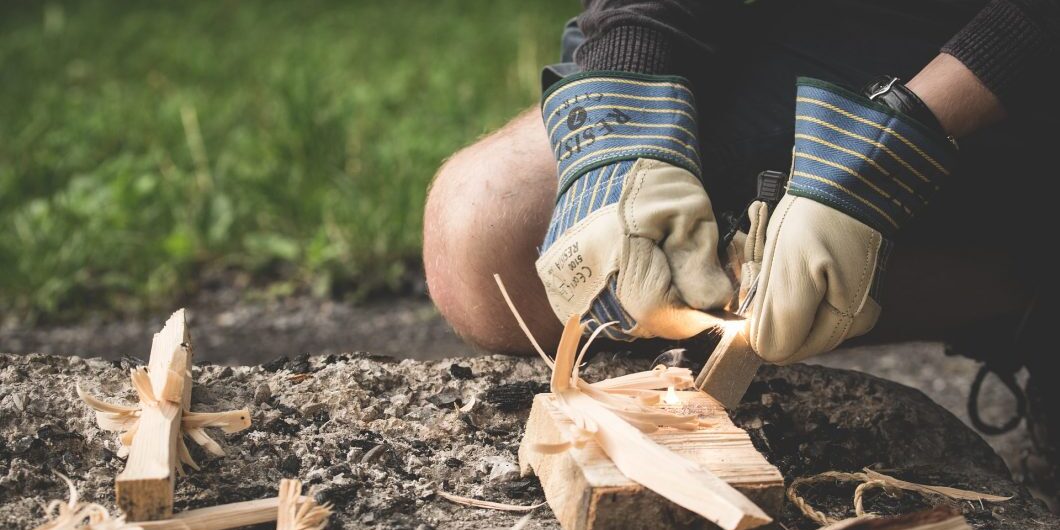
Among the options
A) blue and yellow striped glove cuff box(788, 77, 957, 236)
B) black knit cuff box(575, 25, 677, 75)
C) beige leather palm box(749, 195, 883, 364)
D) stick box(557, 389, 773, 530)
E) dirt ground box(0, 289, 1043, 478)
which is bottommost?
dirt ground box(0, 289, 1043, 478)

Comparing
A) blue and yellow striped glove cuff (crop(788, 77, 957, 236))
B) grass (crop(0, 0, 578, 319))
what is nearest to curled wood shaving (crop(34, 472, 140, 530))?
blue and yellow striped glove cuff (crop(788, 77, 957, 236))

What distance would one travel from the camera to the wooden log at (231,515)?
1278mm

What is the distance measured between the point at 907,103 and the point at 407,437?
0.95m

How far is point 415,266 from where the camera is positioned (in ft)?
11.3

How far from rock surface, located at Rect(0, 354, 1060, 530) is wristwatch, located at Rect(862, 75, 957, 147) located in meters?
0.54

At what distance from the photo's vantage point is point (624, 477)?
4.14 feet

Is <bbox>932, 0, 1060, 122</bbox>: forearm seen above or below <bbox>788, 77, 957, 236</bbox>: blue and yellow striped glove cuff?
above

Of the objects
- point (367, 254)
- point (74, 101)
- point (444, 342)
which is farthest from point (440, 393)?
point (74, 101)

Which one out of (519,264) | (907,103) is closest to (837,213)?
(907,103)

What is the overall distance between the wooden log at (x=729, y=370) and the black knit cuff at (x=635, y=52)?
0.54 m

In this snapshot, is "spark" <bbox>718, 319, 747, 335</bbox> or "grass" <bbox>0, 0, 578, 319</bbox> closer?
"spark" <bbox>718, 319, 747, 335</bbox>

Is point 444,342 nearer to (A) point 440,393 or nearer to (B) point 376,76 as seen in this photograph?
(A) point 440,393

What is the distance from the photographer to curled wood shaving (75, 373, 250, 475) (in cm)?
142

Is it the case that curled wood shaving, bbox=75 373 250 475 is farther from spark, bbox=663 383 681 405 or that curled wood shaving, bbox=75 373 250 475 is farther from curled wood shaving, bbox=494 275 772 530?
spark, bbox=663 383 681 405
